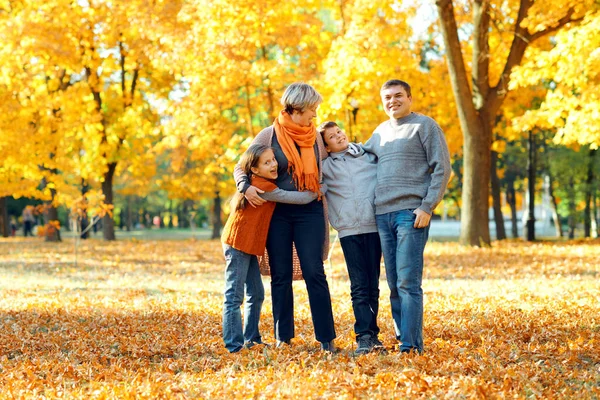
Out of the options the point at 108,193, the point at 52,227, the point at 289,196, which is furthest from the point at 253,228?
the point at 52,227

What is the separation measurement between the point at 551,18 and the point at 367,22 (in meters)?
3.89

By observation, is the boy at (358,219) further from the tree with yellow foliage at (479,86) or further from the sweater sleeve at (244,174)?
the tree with yellow foliage at (479,86)

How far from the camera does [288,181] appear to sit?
529cm

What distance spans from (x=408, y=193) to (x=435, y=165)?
28 centimetres

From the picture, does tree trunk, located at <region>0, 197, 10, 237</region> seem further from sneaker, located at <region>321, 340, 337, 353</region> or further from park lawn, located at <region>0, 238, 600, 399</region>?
sneaker, located at <region>321, 340, 337, 353</region>

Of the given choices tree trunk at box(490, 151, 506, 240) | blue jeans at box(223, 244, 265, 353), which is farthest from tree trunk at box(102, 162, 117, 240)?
blue jeans at box(223, 244, 265, 353)

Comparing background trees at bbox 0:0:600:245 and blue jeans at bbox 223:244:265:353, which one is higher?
background trees at bbox 0:0:600:245

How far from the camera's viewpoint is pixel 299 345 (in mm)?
5773

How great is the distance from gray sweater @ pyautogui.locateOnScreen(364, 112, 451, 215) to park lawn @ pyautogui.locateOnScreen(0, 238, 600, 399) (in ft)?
3.61

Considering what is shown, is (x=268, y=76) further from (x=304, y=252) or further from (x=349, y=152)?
(x=304, y=252)

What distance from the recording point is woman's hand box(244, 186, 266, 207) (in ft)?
17.1

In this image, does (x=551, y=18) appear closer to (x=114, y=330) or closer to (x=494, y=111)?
(x=494, y=111)

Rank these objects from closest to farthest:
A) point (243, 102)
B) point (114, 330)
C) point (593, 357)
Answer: point (593, 357) < point (114, 330) < point (243, 102)

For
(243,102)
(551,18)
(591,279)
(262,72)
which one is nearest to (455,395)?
(591,279)
